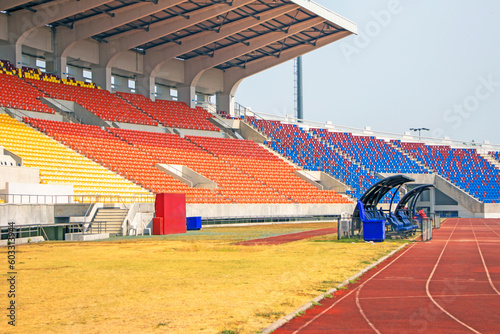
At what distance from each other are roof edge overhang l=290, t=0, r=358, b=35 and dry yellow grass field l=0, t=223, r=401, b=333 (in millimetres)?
28205

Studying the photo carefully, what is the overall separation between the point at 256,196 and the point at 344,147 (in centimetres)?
2125

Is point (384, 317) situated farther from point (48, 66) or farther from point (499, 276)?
point (48, 66)

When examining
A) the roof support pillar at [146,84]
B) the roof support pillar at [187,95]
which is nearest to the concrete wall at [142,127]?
the roof support pillar at [146,84]

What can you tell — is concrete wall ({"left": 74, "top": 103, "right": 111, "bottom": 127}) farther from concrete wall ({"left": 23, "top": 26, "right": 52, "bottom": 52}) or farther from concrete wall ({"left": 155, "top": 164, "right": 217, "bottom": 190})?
concrete wall ({"left": 155, "top": 164, "right": 217, "bottom": 190})

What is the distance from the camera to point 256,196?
43656 millimetres

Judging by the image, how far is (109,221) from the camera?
29938mm

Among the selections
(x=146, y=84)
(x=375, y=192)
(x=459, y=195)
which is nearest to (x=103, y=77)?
(x=146, y=84)

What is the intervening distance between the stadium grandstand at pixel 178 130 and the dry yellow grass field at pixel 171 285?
8670 millimetres

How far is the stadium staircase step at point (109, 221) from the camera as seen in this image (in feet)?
95.7

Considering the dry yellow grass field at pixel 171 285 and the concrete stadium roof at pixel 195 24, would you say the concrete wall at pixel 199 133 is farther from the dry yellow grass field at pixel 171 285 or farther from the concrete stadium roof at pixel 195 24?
the dry yellow grass field at pixel 171 285

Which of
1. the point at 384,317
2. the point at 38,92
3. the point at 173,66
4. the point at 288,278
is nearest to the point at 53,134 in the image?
the point at 38,92

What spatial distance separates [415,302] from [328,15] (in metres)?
40.5

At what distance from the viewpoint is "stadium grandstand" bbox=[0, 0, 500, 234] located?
113 feet

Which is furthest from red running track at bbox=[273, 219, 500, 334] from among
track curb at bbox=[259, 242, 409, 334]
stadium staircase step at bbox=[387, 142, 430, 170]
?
stadium staircase step at bbox=[387, 142, 430, 170]
